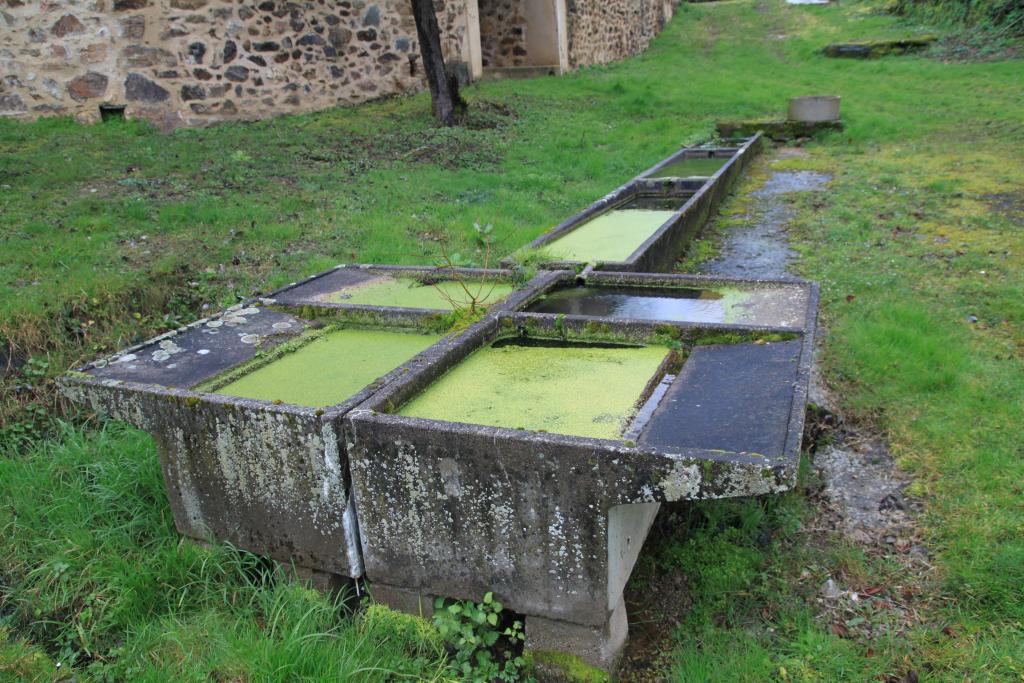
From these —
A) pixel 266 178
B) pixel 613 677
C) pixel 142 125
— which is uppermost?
pixel 142 125

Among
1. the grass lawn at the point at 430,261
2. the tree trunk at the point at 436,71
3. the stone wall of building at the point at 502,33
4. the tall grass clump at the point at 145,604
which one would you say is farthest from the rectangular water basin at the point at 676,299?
the stone wall of building at the point at 502,33

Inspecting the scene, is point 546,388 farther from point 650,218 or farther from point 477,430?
point 650,218

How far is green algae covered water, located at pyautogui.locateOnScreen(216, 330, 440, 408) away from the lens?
10.2 ft

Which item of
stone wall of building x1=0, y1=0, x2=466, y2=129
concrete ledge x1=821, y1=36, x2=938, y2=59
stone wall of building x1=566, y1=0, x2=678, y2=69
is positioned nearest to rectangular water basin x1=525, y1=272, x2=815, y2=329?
stone wall of building x1=0, y1=0, x2=466, y2=129

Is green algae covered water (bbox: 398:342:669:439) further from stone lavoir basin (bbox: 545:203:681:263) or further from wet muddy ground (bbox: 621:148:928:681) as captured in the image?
stone lavoir basin (bbox: 545:203:681:263)

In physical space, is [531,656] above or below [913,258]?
below

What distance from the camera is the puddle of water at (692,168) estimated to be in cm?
802

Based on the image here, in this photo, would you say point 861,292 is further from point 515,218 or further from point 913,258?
point 515,218

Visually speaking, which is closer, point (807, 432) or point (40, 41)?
point (807, 432)

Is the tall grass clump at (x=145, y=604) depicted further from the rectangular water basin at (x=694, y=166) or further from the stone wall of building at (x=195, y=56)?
the stone wall of building at (x=195, y=56)

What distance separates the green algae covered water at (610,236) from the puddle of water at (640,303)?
0.46 meters

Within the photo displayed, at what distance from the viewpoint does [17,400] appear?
399 centimetres

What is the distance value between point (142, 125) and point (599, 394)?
24.0 feet

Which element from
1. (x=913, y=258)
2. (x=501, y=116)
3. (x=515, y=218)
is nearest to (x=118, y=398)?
(x=515, y=218)
